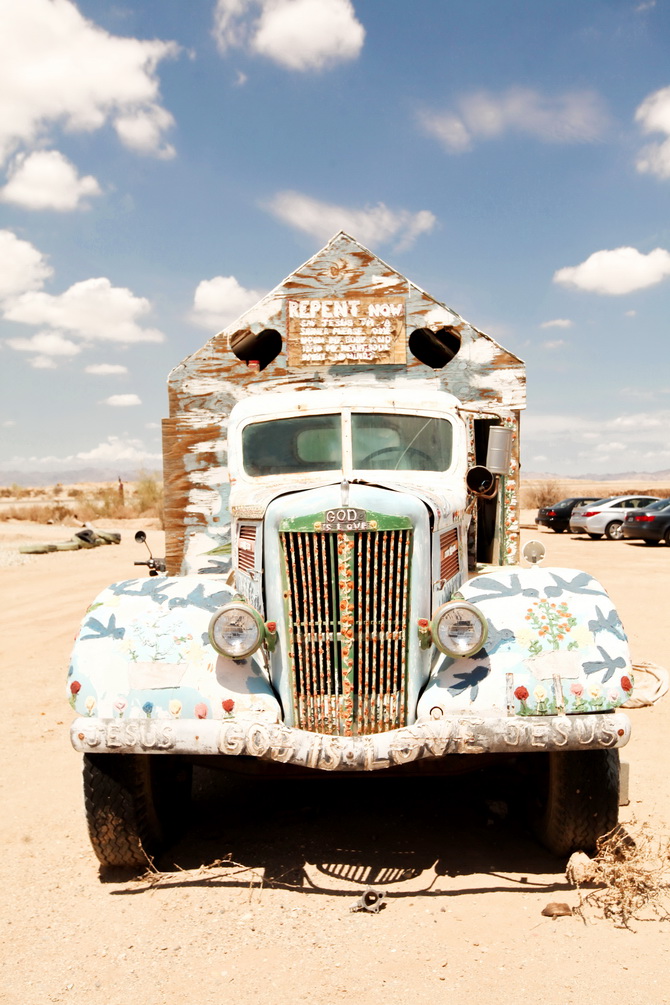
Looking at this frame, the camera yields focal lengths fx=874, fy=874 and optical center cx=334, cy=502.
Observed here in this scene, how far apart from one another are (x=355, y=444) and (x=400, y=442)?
30 centimetres

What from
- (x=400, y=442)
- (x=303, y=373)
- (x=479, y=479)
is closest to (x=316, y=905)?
(x=479, y=479)

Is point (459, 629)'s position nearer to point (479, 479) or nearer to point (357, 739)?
point (357, 739)

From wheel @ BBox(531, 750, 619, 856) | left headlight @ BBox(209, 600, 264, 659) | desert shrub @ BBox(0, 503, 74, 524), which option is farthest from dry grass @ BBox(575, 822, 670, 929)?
desert shrub @ BBox(0, 503, 74, 524)

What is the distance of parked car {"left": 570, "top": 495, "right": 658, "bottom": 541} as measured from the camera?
89.4 feet

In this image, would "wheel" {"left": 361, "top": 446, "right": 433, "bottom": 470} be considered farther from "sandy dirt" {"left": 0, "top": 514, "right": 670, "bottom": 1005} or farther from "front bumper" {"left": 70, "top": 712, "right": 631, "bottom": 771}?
"sandy dirt" {"left": 0, "top": 514, "right": 670, "bottom": 1005}

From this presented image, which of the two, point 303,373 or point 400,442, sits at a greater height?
point 303,373

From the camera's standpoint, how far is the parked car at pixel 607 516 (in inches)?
1073

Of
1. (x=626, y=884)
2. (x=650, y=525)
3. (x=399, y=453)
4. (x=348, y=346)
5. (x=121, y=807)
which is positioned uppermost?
(x=348, y=346)

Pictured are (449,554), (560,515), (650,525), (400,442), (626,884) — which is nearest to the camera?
(626,884)

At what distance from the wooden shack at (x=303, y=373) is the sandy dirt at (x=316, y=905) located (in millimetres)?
1833

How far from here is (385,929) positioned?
3912mm

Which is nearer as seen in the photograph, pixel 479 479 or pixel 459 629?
pixel 459 629

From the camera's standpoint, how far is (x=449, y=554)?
4801 mm

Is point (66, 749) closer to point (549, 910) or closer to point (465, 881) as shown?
point (465, 881)
